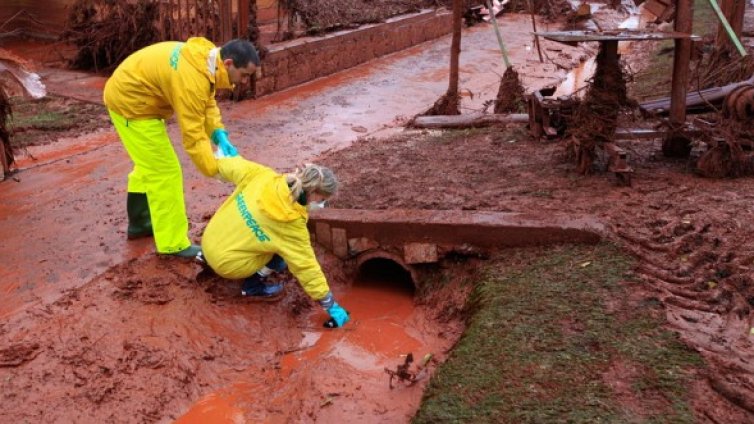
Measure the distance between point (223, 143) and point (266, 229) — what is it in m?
0.87

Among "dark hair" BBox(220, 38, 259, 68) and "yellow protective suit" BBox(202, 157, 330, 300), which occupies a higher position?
"dark hair" BBox(220, 38, 259, 68)

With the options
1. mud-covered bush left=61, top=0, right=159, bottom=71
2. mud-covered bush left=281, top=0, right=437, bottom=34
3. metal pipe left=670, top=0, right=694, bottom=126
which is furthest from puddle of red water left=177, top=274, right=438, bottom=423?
mud-covered bush left=281, top=0, right=437, bottom=34

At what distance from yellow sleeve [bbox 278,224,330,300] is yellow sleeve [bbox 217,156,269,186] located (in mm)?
564

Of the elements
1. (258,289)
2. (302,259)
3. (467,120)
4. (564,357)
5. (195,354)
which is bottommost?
(195,354)

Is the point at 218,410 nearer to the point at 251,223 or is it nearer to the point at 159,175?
the point at 251,223

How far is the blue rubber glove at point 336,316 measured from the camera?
497 cm

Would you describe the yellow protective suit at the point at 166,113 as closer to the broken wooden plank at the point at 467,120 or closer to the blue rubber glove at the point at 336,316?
the blue rubber glove at the point at 336,316

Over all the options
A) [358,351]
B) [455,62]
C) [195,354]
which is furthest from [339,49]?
[195,354]

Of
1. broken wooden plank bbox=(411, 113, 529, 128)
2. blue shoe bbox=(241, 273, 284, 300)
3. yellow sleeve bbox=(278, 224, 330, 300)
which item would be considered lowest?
blue shoe bbox=(241, 273, 284, 300)

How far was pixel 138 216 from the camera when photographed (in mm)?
5613

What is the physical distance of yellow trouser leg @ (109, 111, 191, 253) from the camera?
17.0 ft

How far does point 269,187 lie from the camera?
4.72 metres

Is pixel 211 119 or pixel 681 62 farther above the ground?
pixel 681 62

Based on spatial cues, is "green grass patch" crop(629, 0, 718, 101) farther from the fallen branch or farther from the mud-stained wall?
the mud-stained wall
